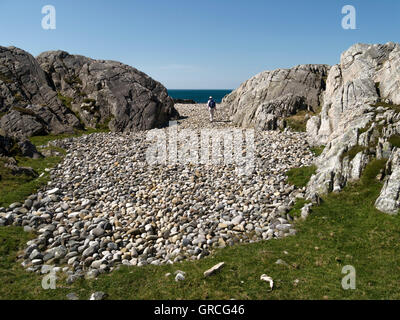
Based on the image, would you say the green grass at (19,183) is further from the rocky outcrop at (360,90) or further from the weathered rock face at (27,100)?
the rocky outcrop at (360,90)

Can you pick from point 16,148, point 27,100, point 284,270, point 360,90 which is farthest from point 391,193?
point 27,100

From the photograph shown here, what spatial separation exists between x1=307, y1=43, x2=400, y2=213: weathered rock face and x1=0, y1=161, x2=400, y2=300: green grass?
95.4 inches

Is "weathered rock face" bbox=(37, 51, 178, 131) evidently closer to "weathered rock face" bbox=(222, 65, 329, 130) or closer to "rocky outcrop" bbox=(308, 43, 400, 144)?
"weathered rock face" bbox=(222, 65, 329, 130)

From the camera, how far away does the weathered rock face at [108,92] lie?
40.8 meters

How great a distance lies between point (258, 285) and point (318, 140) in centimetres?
2076

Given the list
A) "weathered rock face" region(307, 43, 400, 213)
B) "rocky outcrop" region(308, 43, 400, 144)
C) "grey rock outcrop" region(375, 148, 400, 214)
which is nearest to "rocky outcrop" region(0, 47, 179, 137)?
"rocky outcrop" region(308, 43, 400, 144)

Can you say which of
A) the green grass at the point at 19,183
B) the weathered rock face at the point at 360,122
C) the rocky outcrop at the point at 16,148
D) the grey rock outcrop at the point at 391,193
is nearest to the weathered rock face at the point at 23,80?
the rocky outcrop at the point at 16,148

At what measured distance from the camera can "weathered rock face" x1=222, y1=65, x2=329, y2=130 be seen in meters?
37.7

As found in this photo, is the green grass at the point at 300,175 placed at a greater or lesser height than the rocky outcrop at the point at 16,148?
lesser

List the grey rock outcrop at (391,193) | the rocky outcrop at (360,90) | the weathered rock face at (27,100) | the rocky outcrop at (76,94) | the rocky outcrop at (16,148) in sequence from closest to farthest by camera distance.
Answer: the grey rock outcrop at (391,193) < the rocky outcrop at (360,90) < the rocky outcrop at (16,148) < the weathered rock face at (27,100) < the rocky outcrop at (76,94)

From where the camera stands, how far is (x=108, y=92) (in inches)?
1663

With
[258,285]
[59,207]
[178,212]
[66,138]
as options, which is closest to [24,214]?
[59,207]

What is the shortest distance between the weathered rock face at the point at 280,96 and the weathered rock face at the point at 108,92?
14.8 m

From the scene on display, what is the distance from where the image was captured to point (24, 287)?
35.1 feet
